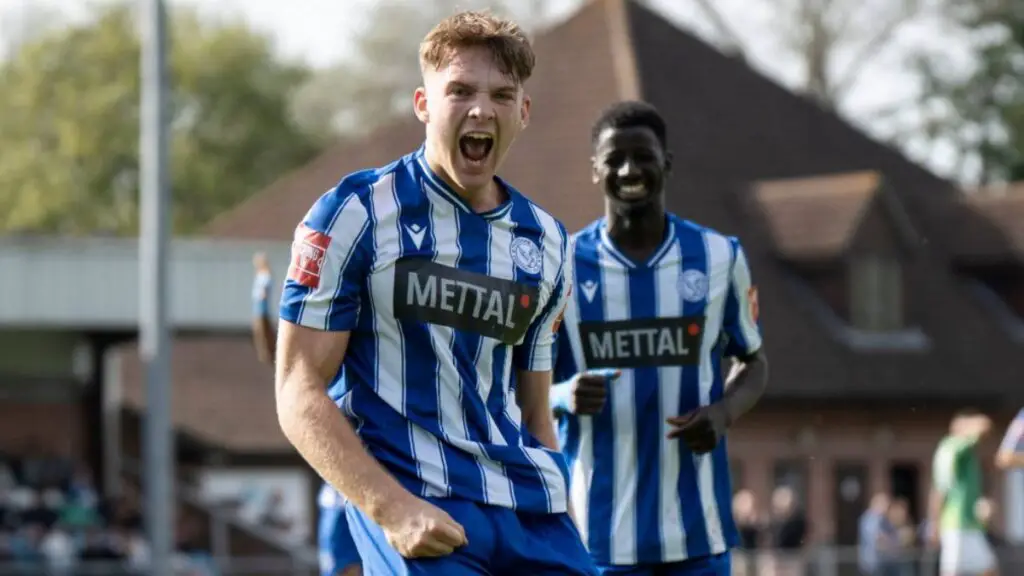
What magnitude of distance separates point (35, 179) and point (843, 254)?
103 ft

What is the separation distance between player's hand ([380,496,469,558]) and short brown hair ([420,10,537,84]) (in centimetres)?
104

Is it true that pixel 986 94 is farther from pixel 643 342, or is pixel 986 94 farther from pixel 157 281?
pixel 643 342

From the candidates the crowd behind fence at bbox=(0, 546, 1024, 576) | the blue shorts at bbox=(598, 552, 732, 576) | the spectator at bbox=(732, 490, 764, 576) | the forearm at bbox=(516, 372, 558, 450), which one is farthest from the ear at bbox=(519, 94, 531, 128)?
the spectator at bbox=(732, 490, 764, 576)

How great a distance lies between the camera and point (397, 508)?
16.8 feet

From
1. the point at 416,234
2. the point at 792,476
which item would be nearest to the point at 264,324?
the point at 416,234

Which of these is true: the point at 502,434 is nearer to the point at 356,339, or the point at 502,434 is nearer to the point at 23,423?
the point at 356,339

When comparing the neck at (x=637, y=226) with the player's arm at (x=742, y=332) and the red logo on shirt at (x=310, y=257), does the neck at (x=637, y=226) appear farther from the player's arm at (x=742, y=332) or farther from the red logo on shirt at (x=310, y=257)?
the red logo on shirt at (x=310, y=257)

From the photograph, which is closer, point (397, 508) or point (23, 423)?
point (397, 508)

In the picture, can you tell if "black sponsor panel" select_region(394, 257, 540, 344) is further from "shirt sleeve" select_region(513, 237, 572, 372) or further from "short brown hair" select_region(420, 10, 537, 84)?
"short brown hair" select_region(420, 10, 537, 84)

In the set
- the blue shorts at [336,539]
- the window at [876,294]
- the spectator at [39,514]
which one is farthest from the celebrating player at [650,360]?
the window at [876,294]

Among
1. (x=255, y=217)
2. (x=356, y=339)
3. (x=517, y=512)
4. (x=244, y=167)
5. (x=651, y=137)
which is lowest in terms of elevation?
(x=517, y=512)

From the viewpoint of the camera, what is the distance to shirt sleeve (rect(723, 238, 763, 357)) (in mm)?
7852

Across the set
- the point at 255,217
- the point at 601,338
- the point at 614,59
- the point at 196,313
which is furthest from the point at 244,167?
the point at 601,338

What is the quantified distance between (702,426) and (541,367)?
185 centimetres
